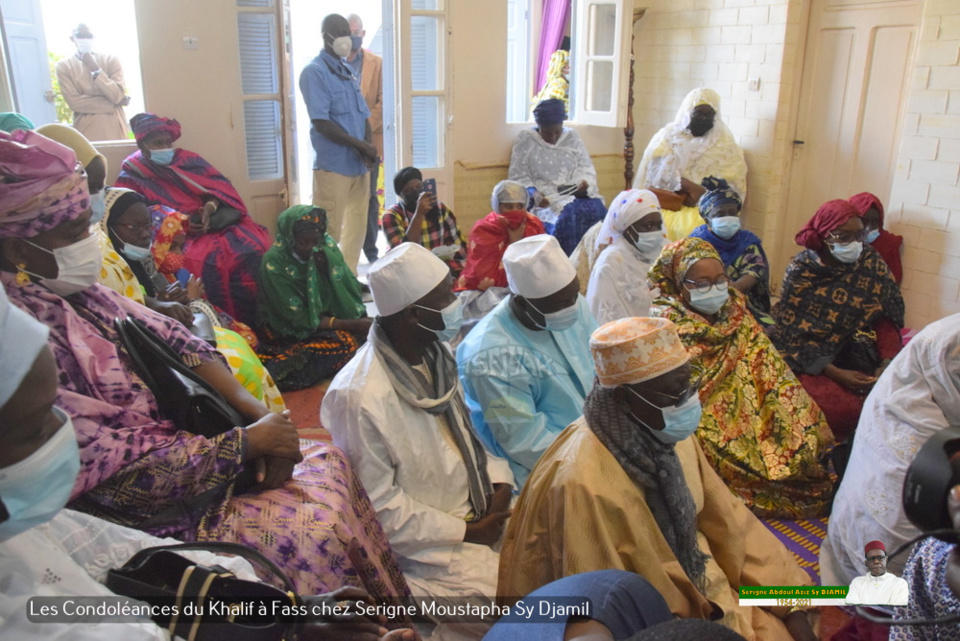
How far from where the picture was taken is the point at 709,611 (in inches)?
77.8

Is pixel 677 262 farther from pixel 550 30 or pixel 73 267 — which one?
pixel 550 30

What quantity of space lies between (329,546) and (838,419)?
273cm

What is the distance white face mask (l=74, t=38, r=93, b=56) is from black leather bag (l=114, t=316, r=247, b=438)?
525cm

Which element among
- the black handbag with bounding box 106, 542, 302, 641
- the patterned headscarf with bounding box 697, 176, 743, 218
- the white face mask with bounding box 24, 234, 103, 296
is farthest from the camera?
the patterned headscarf with bounding box 697, 176, 743, 218

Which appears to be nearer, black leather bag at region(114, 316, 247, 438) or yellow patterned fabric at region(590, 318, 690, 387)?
black leather bag at region(114, 316, 247, 438)

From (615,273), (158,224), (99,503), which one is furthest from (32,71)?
(99,503)

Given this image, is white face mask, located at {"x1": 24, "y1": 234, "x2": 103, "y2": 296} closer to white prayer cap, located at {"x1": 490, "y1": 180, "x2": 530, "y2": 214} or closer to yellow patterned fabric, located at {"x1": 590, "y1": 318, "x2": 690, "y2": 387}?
yellow patterned fabric, located at {"x1": 590, "y1": 318, "x2": 690, "y2": 387}

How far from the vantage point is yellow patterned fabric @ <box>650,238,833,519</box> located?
3.22 metres

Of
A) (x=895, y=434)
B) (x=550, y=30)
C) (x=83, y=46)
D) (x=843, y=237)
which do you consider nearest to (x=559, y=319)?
(x=895, y=434)

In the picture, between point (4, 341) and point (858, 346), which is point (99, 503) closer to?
point (4, 341)

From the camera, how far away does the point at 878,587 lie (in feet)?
6.13

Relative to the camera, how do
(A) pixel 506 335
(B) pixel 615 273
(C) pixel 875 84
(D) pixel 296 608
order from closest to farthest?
(D) pixel 296 608
(A) pixel 506 335
(B) pixel 615 273
(C) pixel 875 84

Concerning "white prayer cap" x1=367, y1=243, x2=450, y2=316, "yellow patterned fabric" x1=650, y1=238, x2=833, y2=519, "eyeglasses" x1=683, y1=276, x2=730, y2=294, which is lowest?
"yellow patterned fabric" x1=650, y1=238, x2=833, y2=519

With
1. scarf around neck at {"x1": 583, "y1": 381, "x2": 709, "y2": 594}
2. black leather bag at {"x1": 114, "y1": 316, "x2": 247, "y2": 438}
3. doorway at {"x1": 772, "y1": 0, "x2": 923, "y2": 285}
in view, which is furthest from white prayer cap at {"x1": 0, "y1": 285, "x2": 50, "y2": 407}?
doorway at {"x1": 772, "y1": 0, "x2": 923, "y2": 285}
